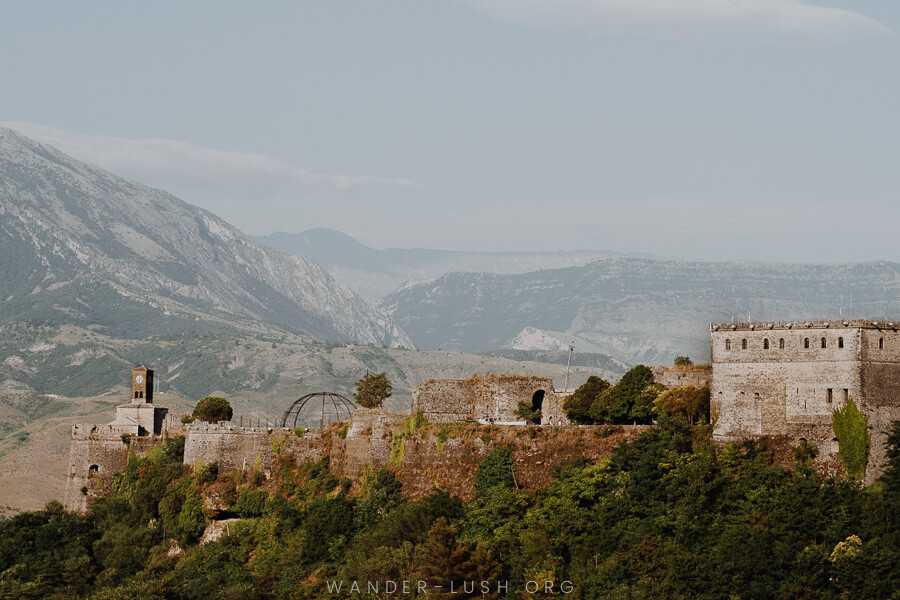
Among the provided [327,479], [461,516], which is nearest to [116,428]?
[327,479]

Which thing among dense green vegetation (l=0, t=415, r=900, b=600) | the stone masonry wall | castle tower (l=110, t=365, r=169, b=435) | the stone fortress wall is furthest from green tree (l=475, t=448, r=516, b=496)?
castle tower (l=110, t=365, r=169, b=435)

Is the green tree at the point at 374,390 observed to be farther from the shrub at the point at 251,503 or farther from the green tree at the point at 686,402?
the green tree at the point at 686,402

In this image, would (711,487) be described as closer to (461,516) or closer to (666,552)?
(666,552)

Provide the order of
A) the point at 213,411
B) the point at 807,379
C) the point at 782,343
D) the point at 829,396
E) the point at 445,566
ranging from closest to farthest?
the point at 829,396, the point at 807,379, the point at 782,343, the point at 445,566, the point at 213,411

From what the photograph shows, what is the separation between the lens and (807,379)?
66062 millimetres

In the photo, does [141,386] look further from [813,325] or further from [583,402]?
[813,325]

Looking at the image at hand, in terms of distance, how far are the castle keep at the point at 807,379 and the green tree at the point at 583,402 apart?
39.0 feet

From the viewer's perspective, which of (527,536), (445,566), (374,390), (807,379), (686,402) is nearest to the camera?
(807,379)

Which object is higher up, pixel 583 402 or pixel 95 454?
pixel 583 402

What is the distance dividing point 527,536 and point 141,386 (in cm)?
4400

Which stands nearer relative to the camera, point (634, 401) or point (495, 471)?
point (495, 471)

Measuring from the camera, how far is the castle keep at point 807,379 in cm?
6500

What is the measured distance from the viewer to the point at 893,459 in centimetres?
6406

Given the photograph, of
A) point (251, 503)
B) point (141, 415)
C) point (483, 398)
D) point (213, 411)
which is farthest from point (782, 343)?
point (141, 415)
